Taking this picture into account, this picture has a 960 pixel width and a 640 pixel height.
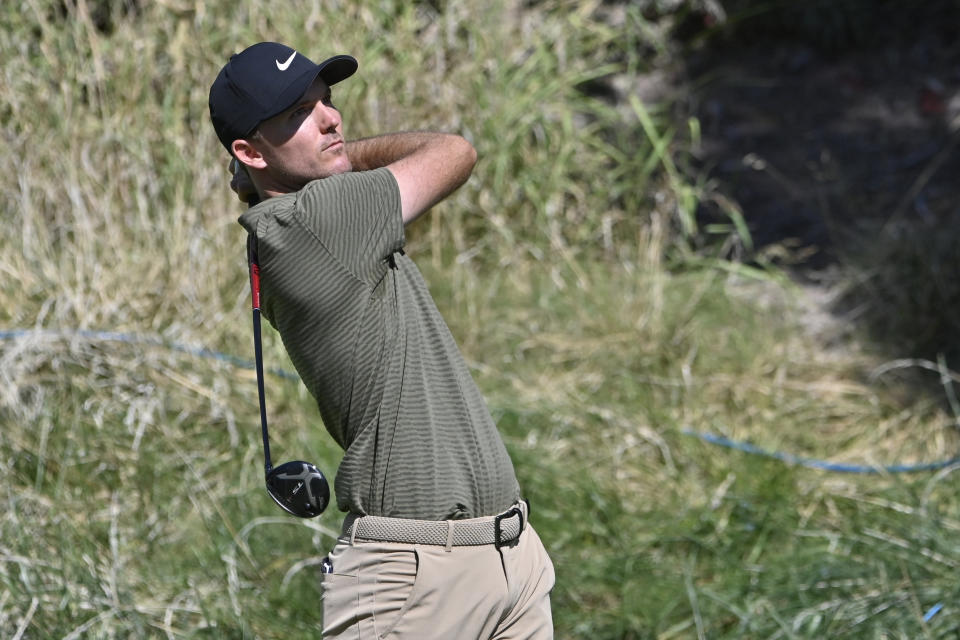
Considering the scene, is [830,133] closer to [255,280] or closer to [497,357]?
[497,357]

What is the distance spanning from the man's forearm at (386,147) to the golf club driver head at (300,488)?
0.69 m

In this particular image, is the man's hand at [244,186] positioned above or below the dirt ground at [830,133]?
above

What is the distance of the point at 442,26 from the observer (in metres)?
6.25

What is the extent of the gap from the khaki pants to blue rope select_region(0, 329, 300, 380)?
232 centimetres

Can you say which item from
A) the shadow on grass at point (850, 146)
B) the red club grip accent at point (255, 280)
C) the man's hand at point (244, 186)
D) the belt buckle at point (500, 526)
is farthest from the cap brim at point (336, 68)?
the shadow on grass at point (850, 146)

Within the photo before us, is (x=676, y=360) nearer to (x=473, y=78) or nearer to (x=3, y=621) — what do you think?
(x=473, y=78)

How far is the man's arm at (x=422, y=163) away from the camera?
2.42 metres

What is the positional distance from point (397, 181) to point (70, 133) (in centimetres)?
348

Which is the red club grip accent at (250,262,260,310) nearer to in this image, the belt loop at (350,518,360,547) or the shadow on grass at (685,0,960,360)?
the belt loop at (350,518,360,547)

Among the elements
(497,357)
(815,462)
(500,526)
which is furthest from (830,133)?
(500,526)

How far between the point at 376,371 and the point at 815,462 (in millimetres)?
2596

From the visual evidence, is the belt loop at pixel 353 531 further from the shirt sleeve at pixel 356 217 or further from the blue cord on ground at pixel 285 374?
the blue cord on ground at pixel 285 374

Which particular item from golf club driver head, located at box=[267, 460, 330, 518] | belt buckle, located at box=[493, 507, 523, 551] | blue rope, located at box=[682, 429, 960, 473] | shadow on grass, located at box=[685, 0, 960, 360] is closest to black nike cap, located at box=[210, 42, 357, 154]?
golf club driver head, located at box=[267, 460, 330, 518]

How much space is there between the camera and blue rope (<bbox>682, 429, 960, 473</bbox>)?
4332 mm
